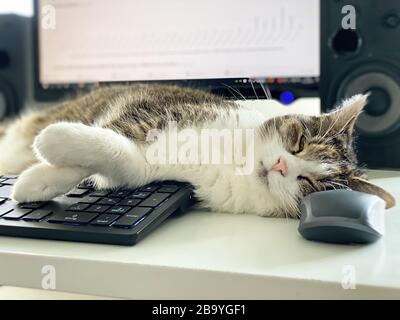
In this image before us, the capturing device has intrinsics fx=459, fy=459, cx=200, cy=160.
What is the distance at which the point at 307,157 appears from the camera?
0.75 m

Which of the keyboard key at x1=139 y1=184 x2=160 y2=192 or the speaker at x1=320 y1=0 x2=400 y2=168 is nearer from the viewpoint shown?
the keyboard key at x1=139 y1=184 x2=160 y2=192

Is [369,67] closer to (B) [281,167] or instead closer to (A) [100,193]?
(B) [281,167]

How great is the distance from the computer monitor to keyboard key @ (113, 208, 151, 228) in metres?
0.51

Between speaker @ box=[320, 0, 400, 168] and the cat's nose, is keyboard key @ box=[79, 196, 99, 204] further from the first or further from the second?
speaker @ box=[320, 0, 400, 168]

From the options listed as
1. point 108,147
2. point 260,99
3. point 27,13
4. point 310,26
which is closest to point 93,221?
point 108,147

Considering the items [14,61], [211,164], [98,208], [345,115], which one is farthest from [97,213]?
[14,61]

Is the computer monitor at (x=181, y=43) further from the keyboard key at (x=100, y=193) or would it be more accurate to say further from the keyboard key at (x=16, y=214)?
the keyboard key at (x=16, y=214)

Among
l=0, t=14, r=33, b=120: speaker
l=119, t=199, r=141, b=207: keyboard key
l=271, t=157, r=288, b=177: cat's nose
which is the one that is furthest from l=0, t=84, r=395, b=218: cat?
l=0, t=14, r=33, b=120: speaker

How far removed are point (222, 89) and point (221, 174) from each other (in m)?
0.33

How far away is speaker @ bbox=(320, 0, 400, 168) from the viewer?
0.95 meters

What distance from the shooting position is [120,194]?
0.64 metres

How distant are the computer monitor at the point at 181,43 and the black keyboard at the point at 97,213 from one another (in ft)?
1.44

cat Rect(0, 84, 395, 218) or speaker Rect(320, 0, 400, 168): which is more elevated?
speaker Rect(320, 0, 400, 168)

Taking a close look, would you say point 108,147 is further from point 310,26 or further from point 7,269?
point 310,26
